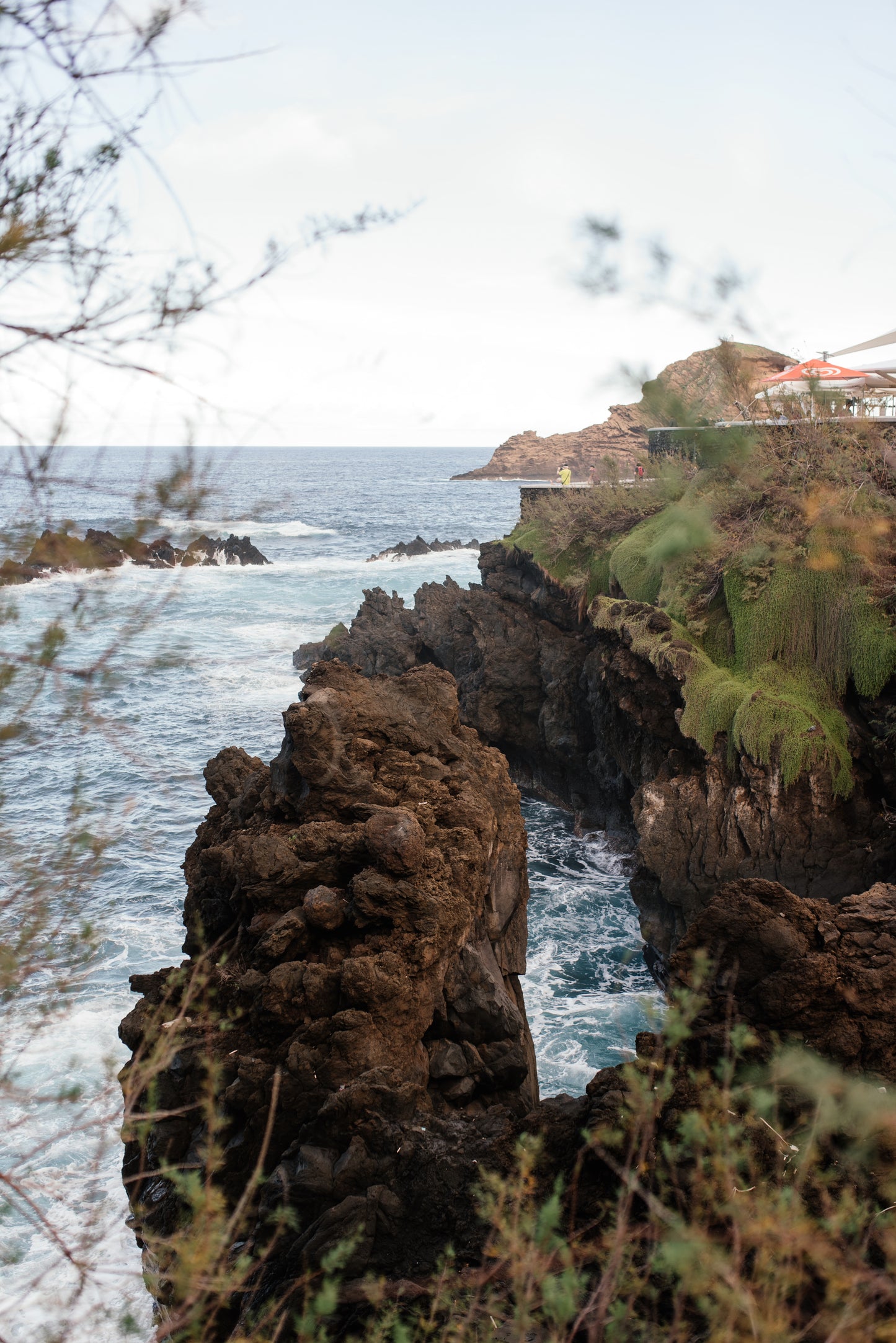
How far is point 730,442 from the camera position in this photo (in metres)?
5.12

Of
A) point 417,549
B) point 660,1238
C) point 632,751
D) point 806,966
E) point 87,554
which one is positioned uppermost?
point 417,549

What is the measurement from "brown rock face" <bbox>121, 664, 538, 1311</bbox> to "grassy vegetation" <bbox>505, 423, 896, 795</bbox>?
13.7 feet

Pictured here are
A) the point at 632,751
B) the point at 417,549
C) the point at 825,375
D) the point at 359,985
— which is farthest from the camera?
the point at 417,549

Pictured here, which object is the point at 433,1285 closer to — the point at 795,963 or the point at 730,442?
the point at 795,963

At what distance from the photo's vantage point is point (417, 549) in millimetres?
48250

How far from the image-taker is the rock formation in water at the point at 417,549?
1849 inches

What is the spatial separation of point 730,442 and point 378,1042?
170 inches

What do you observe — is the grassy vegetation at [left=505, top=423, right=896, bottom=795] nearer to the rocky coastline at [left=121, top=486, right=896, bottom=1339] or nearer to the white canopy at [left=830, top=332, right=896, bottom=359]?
the rocky coastline at [left=121, top=486, right=896, bottom=1339]

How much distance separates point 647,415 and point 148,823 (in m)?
11.7

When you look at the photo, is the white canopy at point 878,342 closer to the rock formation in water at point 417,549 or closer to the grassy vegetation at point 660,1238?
the grassy vegetation at point 660,1238

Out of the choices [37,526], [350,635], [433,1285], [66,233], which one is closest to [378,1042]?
[433,1285]

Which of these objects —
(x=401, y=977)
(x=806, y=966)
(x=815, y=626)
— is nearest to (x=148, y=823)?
(x=401, y=977)

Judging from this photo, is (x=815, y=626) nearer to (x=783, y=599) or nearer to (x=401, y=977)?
(x=783, y=599)

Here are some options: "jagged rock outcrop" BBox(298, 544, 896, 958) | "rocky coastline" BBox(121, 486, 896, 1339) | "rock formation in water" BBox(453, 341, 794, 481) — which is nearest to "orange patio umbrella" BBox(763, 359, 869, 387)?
"rock formation in water" BBox(453, 341, 794, 481)
